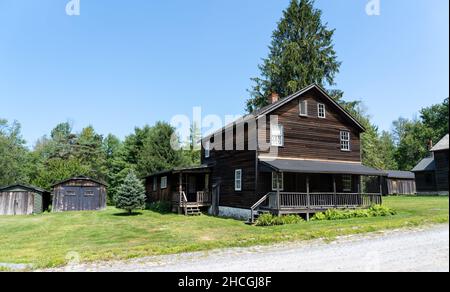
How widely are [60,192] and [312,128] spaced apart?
23.4 meters

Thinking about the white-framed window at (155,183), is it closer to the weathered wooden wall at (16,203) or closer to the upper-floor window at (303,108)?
the weathered wooden wall at (16,203)

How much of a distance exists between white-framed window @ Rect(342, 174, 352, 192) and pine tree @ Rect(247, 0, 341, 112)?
15.9m

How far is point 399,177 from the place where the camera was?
43938 millimetres

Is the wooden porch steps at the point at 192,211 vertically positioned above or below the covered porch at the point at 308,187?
below

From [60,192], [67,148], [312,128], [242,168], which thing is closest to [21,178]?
[67,148]

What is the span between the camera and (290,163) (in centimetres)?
2056

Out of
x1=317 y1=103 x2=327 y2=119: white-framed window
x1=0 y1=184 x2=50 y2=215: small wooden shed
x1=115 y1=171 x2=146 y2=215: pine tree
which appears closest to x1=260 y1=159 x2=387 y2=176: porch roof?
x1=317 y1=103 x2=327 y2=119: white-framed window

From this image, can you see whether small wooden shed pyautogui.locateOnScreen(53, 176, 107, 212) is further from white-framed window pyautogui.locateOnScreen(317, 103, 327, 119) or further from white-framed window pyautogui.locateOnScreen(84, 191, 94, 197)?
white-framed window pyautogui.locateOnScreen(317, 103, 327, 119)

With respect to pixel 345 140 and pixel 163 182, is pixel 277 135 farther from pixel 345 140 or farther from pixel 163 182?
pixel 163 182

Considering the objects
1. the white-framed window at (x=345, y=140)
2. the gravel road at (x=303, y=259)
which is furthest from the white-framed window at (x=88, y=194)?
the gravel road at (x=303, y=259)

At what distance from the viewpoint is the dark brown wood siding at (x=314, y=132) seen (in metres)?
22.3

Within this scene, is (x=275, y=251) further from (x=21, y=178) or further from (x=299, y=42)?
(x=21, y=178)

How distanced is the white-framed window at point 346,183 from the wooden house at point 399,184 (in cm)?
2346

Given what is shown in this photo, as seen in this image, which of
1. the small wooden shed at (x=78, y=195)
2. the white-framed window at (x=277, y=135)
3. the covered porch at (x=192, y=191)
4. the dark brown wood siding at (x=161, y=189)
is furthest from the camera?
the small wooden shed at (x=78, y=195)
